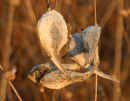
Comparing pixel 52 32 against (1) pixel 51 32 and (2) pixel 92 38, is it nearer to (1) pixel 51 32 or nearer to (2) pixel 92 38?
(1) pixel 51 32

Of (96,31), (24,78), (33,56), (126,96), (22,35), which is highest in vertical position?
(96,31)

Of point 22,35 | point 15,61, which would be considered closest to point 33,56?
point 22,35

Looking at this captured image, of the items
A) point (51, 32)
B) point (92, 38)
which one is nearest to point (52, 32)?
point (51, 32)

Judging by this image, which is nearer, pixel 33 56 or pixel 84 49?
pixel 84 49

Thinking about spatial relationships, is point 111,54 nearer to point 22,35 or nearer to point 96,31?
point 22,35

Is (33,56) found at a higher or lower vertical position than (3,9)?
lower

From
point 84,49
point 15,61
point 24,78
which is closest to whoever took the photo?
point 84,49

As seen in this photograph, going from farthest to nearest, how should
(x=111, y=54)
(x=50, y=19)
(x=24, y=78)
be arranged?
(x=111, y=54) < (x=24, y=78) < (x=50, y=19)
